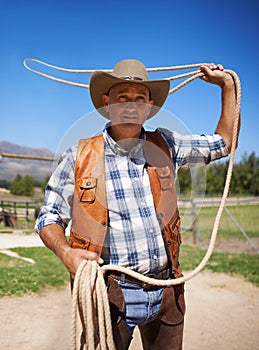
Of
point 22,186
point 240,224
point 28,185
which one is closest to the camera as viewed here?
point 22,186

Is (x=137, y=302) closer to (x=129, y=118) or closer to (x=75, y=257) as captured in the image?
(x=75, y=257)

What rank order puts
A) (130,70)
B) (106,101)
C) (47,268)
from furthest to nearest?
(47,268) < (106,101) < (130,70)

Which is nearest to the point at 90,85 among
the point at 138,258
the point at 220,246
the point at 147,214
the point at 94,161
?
the point at 94,161

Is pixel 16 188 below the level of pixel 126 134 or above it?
below

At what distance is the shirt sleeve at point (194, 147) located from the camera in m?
1.86

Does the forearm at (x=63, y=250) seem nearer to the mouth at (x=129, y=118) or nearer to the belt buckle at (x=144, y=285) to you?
the belt buckle at (x=144, y=285)

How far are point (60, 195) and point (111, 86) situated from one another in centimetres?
56

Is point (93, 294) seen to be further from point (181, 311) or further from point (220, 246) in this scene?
point (220, 246)

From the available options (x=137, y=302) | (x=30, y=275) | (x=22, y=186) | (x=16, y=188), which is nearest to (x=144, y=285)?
(x=137, y=302)

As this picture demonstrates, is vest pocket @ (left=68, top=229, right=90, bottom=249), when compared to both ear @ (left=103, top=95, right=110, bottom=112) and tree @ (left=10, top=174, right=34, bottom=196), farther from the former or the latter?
tree @ (left=10, top=174, right=34, bottom=196)

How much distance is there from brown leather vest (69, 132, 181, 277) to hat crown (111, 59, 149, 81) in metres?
0.29

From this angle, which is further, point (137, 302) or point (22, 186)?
point (22, 186)

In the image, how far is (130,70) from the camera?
1727 millimetres

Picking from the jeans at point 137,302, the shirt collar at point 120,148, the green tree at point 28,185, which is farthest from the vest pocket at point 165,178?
the green tree at point 28,185
